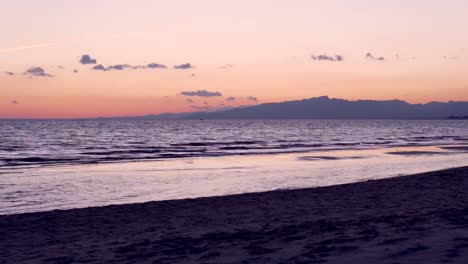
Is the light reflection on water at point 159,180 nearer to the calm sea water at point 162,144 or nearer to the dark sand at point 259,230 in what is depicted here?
the dark sand at point 259,230

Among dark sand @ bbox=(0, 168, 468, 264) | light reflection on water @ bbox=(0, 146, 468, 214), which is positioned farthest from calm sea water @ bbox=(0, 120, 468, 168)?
dark sand @ bbox=(0, 168, 468, 264)

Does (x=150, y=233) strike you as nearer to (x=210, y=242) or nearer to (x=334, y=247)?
(x=210, y=242)

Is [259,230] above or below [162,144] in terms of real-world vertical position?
above

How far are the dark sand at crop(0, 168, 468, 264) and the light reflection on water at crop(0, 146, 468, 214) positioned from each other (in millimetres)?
2995

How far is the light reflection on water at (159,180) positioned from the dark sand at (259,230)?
2995 millimetres

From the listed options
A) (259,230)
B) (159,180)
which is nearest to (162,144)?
(159,180)

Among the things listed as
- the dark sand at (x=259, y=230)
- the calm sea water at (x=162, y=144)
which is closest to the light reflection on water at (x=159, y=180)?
the dark sand at (x=259, y=230)

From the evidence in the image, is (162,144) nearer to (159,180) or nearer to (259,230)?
(159,180)

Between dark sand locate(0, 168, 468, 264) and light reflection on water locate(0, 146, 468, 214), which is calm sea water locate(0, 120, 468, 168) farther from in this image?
dark sand locate(0, 168, 468, 264)

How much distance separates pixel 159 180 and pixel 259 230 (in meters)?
14.5

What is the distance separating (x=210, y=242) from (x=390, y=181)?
13698mm

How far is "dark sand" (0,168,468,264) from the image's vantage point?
9045mm

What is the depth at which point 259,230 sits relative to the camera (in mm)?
11805

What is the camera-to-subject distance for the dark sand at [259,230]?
9.05 meters
